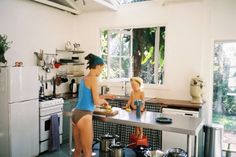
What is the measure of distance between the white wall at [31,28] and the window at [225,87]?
10.7ft

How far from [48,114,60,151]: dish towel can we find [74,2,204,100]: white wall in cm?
192

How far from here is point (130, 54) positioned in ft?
18.0

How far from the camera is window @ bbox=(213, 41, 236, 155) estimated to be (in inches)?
169

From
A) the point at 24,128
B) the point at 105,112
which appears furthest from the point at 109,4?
the point at 24,128

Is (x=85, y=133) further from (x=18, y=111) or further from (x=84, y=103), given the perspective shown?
(x=18, y=111)

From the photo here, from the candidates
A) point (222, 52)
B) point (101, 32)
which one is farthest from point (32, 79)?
point (222, 52)

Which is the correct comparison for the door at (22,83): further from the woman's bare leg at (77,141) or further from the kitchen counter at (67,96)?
the woman's bare leg at (77,141)

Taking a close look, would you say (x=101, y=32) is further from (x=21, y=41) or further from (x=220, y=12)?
(x=220, y=12)

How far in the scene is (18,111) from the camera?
3729mm


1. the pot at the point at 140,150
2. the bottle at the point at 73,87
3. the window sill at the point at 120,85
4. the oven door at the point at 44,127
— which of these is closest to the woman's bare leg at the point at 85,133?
the pot at the point at 140,150

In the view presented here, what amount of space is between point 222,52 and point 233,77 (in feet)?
1.63

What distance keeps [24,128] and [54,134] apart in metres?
0.63

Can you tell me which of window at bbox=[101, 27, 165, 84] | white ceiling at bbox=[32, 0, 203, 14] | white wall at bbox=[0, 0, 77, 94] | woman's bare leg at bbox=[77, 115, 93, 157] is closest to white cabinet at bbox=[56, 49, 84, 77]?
white wall at bbox=[0, 0, 77, 94]

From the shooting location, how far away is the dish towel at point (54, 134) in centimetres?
429
